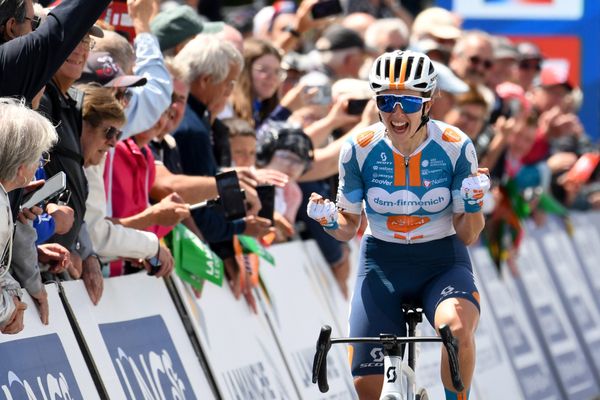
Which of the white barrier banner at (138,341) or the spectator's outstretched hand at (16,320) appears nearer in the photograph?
the spectator's outstretched hand at (16,320)

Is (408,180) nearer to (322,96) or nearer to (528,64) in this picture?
(322,96)

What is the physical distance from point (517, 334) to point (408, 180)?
7677 millimetres

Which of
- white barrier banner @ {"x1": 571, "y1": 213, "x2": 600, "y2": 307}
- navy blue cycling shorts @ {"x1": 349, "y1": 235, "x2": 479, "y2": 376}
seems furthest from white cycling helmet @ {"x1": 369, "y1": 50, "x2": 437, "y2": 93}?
white barrier banner @ {"x1": 571, "y1": 213, "x2": 600, "y2": 307}

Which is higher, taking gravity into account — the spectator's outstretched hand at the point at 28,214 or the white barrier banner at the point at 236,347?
the spectator's outstretched hand at the point at 28,214

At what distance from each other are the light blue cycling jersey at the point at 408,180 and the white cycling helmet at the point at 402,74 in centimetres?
33

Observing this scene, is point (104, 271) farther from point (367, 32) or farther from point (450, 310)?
point (367, 32)

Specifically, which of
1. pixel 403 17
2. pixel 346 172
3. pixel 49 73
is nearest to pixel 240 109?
pixel 346 172

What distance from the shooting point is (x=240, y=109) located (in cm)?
1045

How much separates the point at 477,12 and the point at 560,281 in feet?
11.5

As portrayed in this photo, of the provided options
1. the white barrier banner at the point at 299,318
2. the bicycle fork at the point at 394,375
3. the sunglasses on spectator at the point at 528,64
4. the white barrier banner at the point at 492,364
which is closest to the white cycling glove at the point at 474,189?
the bicycle fork at the point at 394,375

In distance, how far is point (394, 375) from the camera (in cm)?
713

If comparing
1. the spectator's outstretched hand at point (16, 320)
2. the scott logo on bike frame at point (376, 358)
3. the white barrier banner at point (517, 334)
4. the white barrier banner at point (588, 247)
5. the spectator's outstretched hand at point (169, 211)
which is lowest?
the white barrier banner at point (588, 247)

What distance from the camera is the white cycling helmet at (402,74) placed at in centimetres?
758

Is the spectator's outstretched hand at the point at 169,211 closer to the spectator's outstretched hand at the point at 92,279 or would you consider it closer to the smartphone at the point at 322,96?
the spectator's outstretched hand at the point at 92,279
